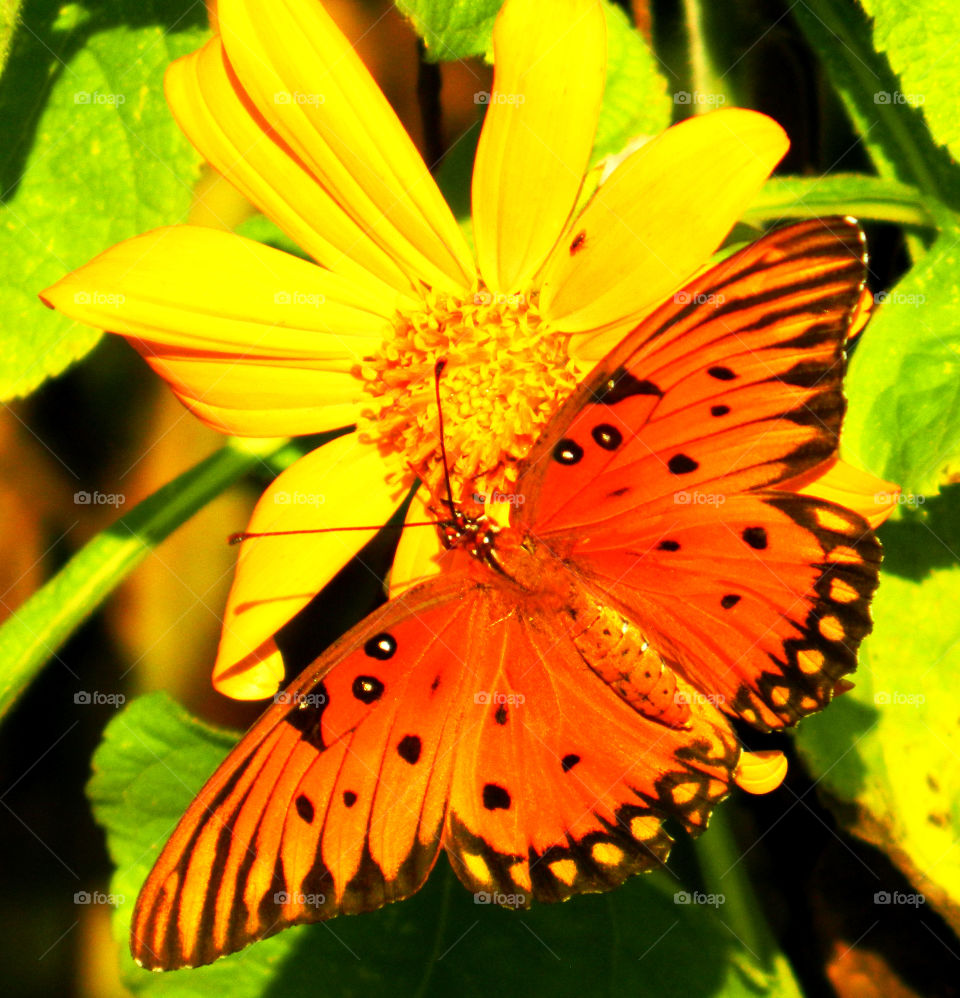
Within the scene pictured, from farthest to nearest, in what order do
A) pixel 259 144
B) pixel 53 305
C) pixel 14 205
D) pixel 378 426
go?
A: pixel 14 205, pixel 378 426, pixel 259 144, pixel 53 305

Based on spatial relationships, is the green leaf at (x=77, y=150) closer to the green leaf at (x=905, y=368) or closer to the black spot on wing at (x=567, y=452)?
the black spot on wing at (x=567, y=452)

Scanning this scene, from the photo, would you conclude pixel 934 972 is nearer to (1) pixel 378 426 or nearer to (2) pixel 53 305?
(1) pixel 378 426

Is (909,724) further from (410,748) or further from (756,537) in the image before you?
(410,748)

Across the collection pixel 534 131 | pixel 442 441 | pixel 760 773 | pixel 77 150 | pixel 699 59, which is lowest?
pixel 760 773

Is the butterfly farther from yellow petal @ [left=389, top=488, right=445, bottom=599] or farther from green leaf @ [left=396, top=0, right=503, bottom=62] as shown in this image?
green leaf @ [left=396, top=0, right=503, bottom=62]

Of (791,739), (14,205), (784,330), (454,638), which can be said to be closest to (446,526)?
(454,638)

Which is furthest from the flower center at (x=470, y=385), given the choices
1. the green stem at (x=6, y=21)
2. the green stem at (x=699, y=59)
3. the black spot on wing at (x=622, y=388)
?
the green stem at (x=699, y=59)

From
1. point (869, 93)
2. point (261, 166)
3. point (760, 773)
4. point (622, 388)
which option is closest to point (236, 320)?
point (261, 166)
